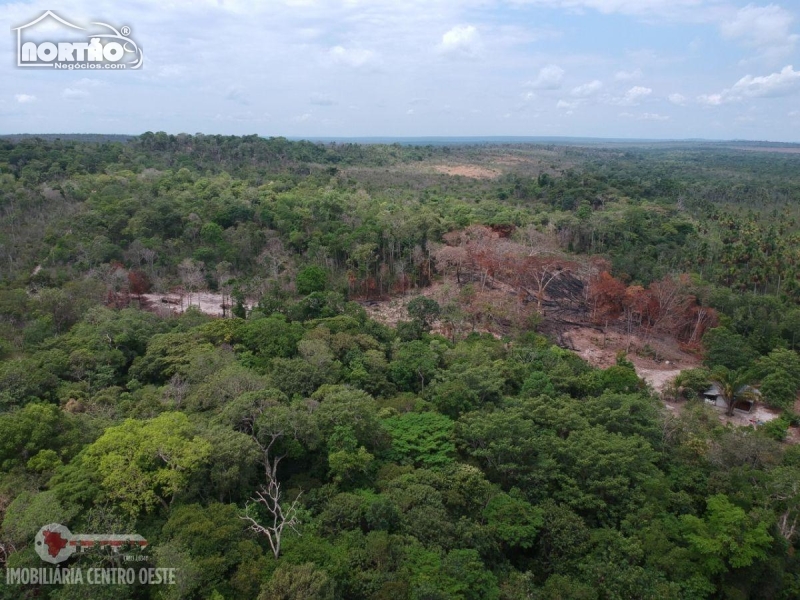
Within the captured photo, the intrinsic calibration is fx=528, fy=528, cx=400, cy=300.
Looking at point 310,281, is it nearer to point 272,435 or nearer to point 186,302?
point 186,302

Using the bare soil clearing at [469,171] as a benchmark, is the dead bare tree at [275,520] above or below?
below

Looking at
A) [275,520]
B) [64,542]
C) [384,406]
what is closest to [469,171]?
[384,406]

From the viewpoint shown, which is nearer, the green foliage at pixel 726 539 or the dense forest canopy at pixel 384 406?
the dense forest canopy at pixel 384 406

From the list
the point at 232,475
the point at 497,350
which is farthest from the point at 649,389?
the point at 232,475

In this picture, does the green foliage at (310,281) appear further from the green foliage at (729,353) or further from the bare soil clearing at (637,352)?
the green foliage at (729,353)

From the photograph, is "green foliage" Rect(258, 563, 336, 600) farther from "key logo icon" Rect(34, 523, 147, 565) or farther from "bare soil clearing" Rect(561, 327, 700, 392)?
"bare soil clearing" Rect(561, 327, 700, 392)

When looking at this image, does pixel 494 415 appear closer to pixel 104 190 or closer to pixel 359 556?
pixel 359 556

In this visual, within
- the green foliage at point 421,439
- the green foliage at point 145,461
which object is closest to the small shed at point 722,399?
the green foliage at point 421,439

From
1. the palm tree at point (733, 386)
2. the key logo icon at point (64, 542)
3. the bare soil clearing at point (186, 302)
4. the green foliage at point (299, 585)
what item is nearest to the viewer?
the green foliage at point (299, 585)
